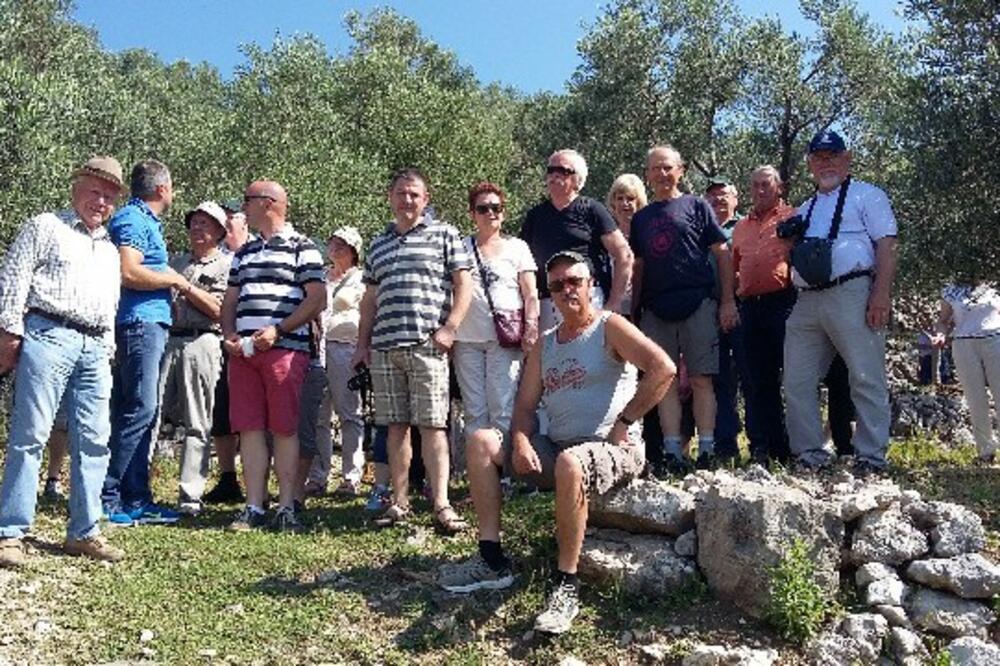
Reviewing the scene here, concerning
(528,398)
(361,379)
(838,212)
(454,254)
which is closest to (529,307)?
(454,254)

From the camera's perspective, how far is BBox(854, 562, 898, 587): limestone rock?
16.2 ft

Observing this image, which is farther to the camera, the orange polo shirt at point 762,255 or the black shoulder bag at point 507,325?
the orange polo shirt at point 762,255

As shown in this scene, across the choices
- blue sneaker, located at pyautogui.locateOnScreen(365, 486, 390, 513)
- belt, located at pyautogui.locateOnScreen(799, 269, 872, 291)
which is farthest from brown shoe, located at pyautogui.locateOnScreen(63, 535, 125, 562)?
belt, located at pyautogui.locateOnScreen(799, 269, 872, 291)

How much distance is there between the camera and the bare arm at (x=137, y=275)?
21.1 feet

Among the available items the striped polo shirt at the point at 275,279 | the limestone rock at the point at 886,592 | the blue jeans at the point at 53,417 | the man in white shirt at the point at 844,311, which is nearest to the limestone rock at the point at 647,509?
the limestone rock at the point at 886,592

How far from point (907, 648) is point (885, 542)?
0.61 meters

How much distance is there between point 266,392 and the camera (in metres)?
6.45

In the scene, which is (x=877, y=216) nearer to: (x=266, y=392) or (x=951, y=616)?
(x=951, y=616)

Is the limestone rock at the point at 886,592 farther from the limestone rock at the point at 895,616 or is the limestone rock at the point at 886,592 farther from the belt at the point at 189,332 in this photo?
the belt at the point at 189,332

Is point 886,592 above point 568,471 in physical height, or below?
below

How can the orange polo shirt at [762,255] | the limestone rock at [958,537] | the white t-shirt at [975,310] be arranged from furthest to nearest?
the white t-shirt at [975,310]
the orange polo shirt at [762,255]
the limestone rock at [958,537]

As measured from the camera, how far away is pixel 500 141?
97.6 feet

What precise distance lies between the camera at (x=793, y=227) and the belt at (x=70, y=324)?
4667mm

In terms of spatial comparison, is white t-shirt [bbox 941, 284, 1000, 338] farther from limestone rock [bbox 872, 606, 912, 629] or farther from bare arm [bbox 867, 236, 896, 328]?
limestone rock [bbox 872, 606, 912, 629]
